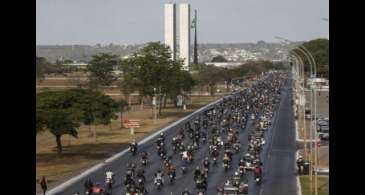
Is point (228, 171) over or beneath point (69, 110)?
beneath

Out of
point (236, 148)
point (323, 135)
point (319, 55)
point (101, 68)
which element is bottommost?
point (236, 148)

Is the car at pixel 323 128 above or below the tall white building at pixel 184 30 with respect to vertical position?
below

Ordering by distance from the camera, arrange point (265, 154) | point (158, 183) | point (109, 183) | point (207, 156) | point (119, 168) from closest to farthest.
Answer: point (109, 183), point (158, 183), point (119, 168), point (207, 156), point (265, 154)

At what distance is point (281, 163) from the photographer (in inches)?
1544

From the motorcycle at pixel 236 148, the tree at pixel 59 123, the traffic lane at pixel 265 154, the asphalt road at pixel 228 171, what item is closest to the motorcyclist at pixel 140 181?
the asphalt road at pixel 228 171

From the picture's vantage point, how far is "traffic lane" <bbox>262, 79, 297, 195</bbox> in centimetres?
3092

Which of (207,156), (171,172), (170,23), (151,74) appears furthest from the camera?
(170,23)

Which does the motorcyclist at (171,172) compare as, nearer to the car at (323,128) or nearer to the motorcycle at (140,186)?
the motorcycle at (140,186)

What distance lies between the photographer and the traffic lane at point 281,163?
30.9 metres

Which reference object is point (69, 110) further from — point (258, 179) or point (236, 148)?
point (258, 179)

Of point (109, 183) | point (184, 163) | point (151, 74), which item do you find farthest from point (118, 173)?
point (151, 74)

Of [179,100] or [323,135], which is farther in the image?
[179,100]
